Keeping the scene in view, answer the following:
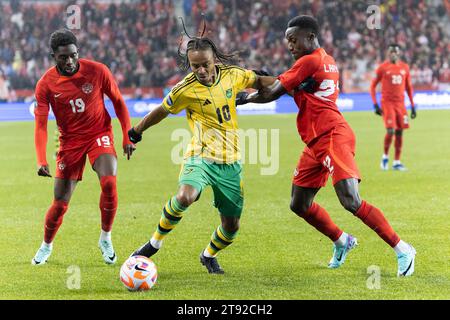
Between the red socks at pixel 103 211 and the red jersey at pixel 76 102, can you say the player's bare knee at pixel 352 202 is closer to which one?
the red jersey at pixel 76 102

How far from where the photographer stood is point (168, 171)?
15.2 metres

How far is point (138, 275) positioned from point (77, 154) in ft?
6.02

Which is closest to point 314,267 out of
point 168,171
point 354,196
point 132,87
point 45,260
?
point 354,196

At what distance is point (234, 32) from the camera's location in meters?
34.9

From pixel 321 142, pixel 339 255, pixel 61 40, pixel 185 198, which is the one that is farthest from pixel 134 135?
pixel 339 255

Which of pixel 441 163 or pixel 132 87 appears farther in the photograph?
pixel 132 87

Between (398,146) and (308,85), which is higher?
(308,85)

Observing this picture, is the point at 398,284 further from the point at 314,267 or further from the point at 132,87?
the point at 132,87

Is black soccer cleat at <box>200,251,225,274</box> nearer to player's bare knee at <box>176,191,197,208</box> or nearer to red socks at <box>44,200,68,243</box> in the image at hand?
player's bare knee at <box>176,191,197,208</box>

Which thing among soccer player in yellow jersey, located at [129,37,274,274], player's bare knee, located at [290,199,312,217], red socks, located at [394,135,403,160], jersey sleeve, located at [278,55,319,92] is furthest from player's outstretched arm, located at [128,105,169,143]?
red socks, located at [394,135,403,160]

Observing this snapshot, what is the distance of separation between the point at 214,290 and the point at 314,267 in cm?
132

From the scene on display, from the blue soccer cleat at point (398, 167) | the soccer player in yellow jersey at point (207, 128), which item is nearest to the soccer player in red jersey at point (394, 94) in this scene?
the blue soccer cleat at point (398, 167)

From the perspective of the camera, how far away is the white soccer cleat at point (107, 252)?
25.1ft

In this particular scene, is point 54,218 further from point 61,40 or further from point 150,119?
point 61,40
